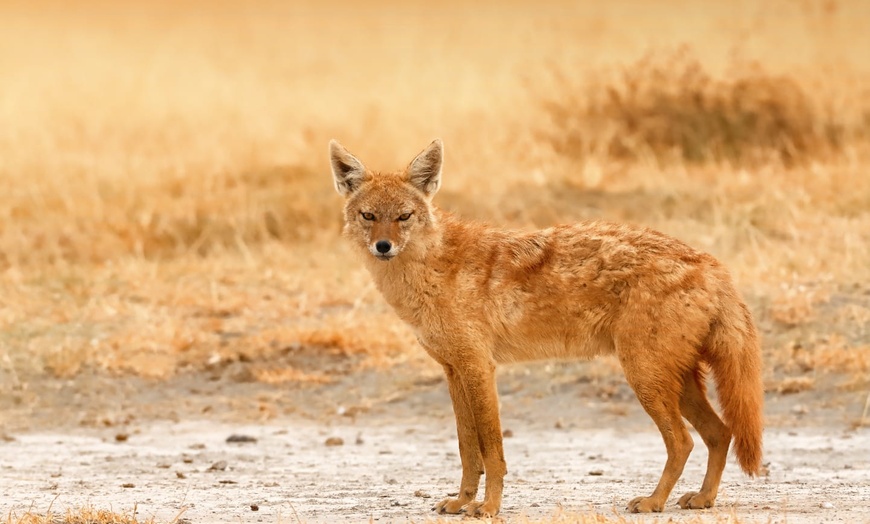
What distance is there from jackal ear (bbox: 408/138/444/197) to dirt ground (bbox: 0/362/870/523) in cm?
179

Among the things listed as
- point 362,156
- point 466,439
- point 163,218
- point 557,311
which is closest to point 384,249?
point 557,311

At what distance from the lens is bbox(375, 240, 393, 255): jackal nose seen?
698 cm

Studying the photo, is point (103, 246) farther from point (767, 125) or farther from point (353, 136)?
point (767, 125)

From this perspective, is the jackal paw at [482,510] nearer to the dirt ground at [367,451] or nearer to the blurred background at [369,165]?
the dirt ground at [367,451]

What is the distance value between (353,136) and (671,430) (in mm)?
12118

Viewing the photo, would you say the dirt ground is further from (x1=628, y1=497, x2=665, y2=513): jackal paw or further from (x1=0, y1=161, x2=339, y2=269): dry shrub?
(x1=0, y1=161, x2=339, y2=269): dry shrub

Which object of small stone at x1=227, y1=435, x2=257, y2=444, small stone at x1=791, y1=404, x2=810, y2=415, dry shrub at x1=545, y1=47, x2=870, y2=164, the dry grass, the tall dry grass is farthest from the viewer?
dry shrub at x1=545, y1=47, x2=870, y2=164

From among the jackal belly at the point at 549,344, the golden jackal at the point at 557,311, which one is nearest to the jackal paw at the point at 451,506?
the golden jackal at the point at 557,311

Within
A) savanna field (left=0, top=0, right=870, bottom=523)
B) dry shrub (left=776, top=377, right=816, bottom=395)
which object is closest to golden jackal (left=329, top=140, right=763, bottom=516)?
savanna field (left=0, top=0, right=870, bottom=523)

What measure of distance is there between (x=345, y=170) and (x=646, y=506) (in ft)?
8.45

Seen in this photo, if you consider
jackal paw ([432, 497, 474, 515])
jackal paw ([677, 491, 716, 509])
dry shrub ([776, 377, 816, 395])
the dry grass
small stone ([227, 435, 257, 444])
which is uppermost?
the dry grass

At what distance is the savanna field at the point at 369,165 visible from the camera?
1086cm

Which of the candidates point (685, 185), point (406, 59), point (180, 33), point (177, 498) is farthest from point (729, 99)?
point (180, 33)

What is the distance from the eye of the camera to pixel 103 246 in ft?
45.4
